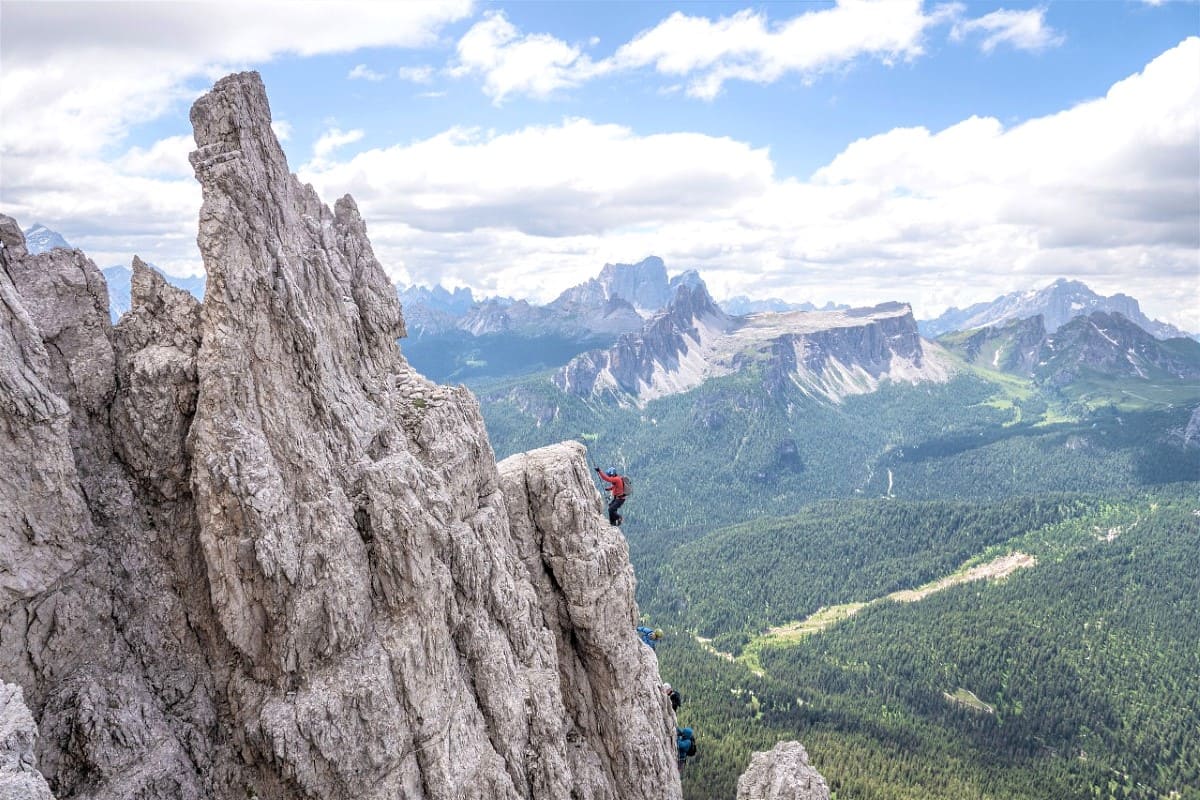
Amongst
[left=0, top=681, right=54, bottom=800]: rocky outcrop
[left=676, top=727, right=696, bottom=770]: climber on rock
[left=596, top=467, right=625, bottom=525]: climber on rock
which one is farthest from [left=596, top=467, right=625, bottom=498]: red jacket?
[left=0, top=681, right=54, bottom=800]: rocky outcrop

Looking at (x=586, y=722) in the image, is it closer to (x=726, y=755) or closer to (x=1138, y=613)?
(x=726, y=755)

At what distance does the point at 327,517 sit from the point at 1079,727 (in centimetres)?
17827

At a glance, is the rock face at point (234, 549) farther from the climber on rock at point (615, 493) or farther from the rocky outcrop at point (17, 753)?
the climber on rock at point (615, 493)

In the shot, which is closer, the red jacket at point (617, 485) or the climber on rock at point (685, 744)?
the red jacket at point (617, 485)

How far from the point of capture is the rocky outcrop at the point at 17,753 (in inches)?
660

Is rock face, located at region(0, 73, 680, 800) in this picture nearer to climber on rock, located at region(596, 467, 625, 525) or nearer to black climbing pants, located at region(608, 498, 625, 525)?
climber on rock, located at region(596, 467, 625, 525)

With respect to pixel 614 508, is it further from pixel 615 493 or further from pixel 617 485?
pixel 617 485

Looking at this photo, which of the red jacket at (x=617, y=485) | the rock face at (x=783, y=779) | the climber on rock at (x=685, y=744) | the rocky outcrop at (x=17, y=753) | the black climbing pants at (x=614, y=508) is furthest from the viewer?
the climber on rock at (x=685, y=744)

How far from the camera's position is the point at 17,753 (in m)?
18.1

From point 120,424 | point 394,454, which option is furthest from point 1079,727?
point 120,424

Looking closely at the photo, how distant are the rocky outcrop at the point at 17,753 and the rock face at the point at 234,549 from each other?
4.38m

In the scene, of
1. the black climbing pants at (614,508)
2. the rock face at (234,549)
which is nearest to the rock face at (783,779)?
the black climbing pants at (614,508)

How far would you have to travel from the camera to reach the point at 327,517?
92.1 ft

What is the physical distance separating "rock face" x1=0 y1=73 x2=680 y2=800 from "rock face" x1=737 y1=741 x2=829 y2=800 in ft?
67.8
